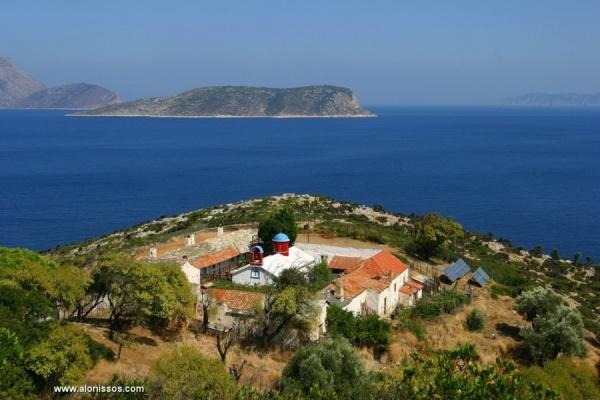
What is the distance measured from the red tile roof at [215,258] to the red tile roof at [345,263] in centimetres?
553

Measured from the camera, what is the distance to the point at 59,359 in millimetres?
16781

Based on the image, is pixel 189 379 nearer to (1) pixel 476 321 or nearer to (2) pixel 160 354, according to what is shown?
(2) pixel 160 354

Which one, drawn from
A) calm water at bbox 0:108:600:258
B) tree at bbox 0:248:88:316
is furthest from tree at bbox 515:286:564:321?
calm water at bbox 0:108:600:258

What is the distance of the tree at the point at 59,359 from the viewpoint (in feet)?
54.0

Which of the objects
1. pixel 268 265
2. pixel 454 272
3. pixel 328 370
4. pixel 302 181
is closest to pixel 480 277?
pixel 454 272

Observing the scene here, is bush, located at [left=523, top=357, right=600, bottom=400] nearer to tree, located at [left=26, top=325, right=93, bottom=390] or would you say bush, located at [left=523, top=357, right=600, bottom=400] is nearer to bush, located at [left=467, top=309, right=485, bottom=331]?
bush, located at [left=467, top=309, right=485, bottom=331]

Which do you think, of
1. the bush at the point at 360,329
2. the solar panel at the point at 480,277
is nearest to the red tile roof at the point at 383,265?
the solar panel at the point at 480,277

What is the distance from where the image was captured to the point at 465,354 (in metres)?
14.1

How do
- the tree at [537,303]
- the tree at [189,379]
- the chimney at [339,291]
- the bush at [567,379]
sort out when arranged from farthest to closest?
the tree at [537,303]
the chimney at [339,291]
the bush at [567,379]
the tree at [189,379]

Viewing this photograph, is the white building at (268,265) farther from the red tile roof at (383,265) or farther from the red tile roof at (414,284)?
the red tile roof at (414,284)

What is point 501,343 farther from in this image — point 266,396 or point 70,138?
point 70,138

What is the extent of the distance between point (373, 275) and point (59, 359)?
1798 cm

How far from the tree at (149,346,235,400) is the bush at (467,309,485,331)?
16.2 meters

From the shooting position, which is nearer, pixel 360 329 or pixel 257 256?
pixel 360 329
